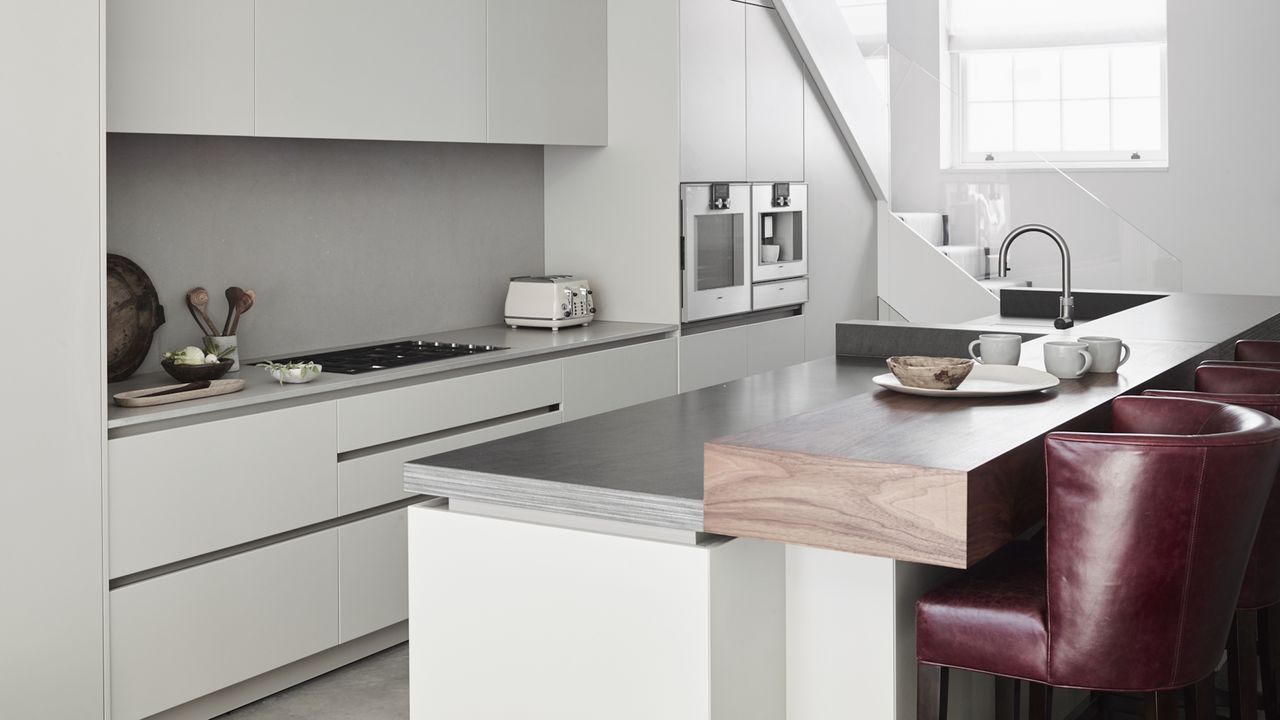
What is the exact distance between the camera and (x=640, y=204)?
4.91m

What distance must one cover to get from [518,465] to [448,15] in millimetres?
2294

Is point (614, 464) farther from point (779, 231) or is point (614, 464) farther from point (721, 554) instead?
point (779, 231)

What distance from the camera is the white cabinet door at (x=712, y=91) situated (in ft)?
15.9

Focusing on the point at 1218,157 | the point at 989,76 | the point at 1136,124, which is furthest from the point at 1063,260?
the point at 989,76

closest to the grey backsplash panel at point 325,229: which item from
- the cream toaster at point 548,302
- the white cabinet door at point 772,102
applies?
the cream toaster at point 548,302

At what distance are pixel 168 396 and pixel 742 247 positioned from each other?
2701mm

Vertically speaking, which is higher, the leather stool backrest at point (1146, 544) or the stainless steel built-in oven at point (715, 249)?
the stainless steel built-in oven at point (715, 249)

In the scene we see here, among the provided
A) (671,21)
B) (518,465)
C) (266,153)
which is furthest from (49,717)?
(671,21)

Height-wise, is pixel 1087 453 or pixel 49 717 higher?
pixel 1087 453

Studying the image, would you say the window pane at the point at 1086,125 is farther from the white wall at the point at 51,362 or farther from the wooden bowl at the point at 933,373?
the white wall at the point at 51,362

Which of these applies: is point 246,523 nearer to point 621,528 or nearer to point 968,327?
point 621,528

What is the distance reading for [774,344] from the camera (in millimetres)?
5605

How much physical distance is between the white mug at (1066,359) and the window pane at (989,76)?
619 cm

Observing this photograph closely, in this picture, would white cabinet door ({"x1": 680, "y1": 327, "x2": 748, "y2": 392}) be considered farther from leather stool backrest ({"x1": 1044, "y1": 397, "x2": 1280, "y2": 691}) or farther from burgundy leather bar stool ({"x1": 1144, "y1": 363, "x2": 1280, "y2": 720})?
leather stool backrest ({"x1": 1044, "y1": 397, "x2": 1280, "y2": 691})
